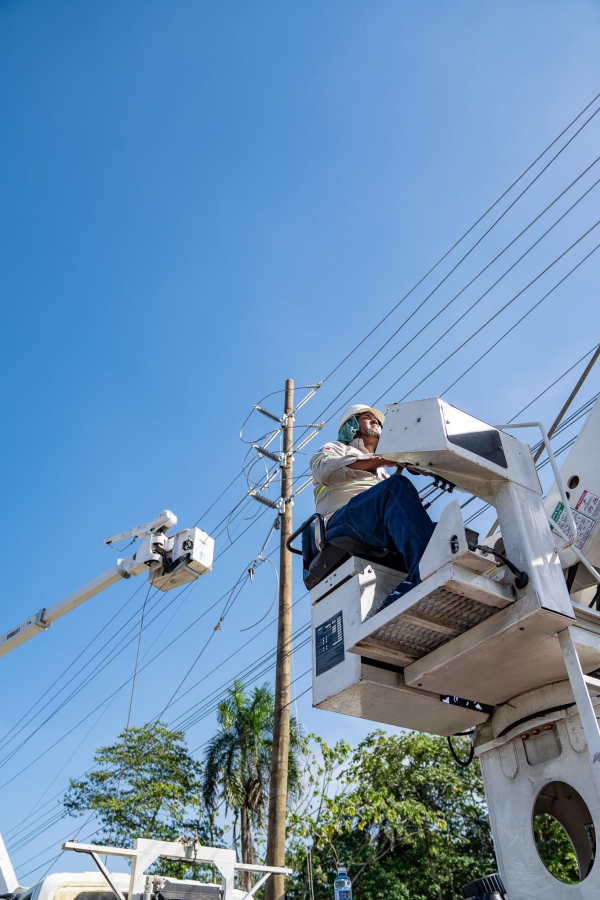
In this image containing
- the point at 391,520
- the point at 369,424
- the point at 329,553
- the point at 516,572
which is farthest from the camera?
the point at 369,424

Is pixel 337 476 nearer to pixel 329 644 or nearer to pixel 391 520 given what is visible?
pixel 391 520

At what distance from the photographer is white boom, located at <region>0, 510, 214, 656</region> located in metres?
11.5

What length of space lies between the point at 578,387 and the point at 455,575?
2.38 meters

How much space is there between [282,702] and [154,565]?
3.03 meters

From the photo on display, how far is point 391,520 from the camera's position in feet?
14.5

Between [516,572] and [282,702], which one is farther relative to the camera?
[282,702]

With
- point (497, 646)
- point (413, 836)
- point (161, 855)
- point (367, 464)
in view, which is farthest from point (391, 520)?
point (413, 836)

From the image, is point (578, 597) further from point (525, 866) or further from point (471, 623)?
point (525, 866)

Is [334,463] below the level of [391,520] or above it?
above

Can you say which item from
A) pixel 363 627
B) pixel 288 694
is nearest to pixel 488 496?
pixel 363 627

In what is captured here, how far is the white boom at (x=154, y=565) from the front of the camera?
11508 millimetres

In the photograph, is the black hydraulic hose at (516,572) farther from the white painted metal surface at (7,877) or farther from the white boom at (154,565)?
the white boom at (154,565)

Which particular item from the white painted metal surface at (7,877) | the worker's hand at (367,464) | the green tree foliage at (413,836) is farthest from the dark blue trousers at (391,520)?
the green tree foliage at (413,836)

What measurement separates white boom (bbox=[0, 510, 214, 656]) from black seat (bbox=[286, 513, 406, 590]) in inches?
255
